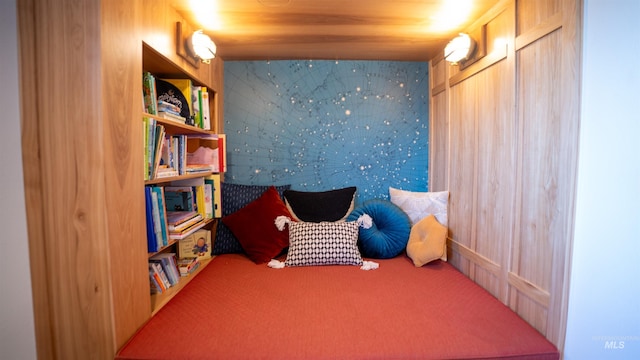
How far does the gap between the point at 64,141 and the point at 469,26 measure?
7.54 ft

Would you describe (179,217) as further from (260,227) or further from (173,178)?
(260,227)

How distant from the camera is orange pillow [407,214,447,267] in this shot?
6.19 ft

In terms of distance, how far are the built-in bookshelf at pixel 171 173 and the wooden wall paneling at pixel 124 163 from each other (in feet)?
0.31

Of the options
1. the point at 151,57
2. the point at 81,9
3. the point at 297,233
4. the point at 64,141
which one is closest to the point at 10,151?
the point at 64,141

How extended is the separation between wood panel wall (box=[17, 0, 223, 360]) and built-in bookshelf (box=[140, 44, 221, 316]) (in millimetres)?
218

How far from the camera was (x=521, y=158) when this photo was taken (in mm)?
1371

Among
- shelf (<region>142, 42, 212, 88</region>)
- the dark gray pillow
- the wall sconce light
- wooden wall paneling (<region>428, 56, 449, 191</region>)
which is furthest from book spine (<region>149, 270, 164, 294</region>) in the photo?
wooden wall paneling (<region>428, 56, 449, 191</region>)

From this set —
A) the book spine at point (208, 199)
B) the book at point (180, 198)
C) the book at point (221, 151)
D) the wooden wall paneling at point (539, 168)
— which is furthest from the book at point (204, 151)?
the wooden wall paneling at point (539, 168)

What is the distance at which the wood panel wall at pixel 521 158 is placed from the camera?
1109 millimetres

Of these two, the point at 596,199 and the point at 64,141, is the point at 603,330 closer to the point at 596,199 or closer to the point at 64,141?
the point at 596,199

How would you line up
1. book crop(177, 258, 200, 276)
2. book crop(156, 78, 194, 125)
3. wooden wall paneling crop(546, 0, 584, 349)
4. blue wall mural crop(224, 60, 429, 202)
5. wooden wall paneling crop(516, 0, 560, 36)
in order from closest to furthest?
wooden wall paneling crop(546, 0, 584, 349)
wooden wall paneling crop(516, 0, 560, 36)
book crop(156, 78, 194, 125)
book crop(177, 258, 200, 276)
blue wall mural crop(224, 60, 429, 202)

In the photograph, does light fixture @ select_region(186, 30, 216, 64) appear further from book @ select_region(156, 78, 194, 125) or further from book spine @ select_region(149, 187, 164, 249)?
book spine @ select_region(149, 187, 164, 249)

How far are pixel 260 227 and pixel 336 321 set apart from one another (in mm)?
1001

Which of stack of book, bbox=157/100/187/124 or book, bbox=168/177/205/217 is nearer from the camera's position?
stack of book, bbox=157/100/187/124
